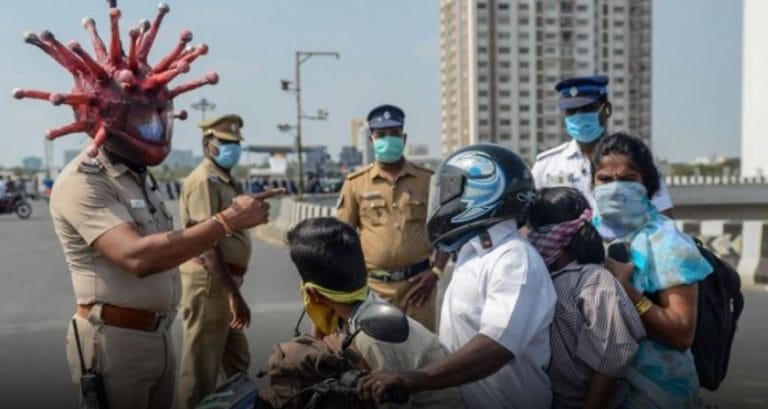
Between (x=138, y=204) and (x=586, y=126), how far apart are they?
7.69 feet

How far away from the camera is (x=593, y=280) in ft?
7.40

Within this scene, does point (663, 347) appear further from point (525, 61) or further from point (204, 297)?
point (525, 61)

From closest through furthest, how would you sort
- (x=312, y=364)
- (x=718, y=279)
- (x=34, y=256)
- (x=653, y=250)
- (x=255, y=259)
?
1. (x=312, y=364)
2. (x=653, y=250)
3. (x=718, y=279)
4. (x=255, y=259)
5. (x=34, y=256)

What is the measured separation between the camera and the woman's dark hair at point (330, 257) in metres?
2.25

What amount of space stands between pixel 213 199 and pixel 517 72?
115 metres

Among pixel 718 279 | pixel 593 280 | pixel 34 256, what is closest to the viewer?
pixel 593 280

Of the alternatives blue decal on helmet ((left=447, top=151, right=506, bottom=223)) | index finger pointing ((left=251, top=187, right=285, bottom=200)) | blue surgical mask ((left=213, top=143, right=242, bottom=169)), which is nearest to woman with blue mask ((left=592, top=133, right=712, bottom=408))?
blue decal on helmet ((left=447, top=151, right=506, bottom=223))

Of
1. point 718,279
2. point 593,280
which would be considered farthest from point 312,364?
point 718,279

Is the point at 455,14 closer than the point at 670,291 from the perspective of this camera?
No

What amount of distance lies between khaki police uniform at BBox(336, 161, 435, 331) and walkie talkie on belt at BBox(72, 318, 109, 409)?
6.27 ft

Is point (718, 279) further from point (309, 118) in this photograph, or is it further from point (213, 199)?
point (309, 118)

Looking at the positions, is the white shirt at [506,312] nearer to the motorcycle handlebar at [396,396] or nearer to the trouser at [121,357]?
the motorcycle handlebar at [396,396]

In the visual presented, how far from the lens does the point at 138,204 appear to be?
2.89 metres

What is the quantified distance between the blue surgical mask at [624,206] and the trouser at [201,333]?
8.16ft
